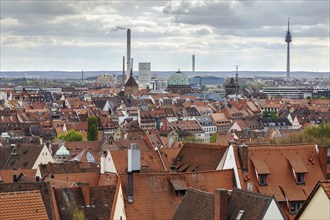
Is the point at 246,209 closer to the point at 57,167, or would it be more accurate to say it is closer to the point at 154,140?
the point at 57,167

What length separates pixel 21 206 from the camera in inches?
1288

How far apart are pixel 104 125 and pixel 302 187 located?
140615 mm

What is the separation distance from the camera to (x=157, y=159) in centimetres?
7831

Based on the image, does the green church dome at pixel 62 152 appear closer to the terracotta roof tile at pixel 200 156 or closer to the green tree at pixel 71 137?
the terracotta roof tile at pixel 200 156

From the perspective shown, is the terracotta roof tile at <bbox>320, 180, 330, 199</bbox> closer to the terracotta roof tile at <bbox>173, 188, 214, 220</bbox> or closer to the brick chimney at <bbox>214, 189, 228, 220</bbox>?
the brick chimney at <bbox>214, 189, 228, 220</bbox>

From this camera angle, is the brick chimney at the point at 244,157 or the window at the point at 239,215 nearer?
the window at the point at 239,215

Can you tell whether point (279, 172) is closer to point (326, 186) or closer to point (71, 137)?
point (326, 186)

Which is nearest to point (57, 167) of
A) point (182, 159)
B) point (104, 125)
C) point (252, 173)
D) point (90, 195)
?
point (182, 159)

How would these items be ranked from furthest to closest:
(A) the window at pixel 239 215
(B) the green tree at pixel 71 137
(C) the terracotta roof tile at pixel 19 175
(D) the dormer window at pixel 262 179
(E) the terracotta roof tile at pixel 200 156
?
(B) the green tree at pixel 71 137
(C) the terracotta roof tile at pixel 19 175
(E) the terracotta roof tile at pixel 200 156
(D) the dormer window at pixel 262 179
(A) the window at pixel 239 215

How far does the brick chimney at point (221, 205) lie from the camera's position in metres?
40.2

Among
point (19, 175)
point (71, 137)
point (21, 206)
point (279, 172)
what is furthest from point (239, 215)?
point (71, 137)

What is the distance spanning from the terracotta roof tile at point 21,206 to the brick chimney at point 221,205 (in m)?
10.5

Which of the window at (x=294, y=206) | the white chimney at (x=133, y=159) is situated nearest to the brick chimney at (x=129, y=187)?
the white chimney at (x=133, y=159)

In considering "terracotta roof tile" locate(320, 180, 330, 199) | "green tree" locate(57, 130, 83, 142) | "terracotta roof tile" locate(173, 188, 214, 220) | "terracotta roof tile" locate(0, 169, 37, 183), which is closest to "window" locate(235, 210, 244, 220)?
"terracotta roof tile" locate(173, 188, 214, 220)
